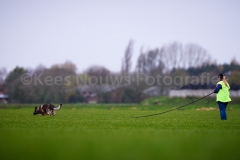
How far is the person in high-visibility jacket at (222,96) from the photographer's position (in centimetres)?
1631

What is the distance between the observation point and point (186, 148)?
6465 millimetres

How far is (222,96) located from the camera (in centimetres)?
1644

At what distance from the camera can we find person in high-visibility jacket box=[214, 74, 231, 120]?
1631 cm

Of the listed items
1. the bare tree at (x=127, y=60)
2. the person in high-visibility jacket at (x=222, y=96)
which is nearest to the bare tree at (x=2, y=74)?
the bare tree at (x=127, y=60)

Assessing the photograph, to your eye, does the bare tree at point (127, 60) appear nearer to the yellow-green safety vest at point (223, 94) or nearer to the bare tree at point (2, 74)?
the bare tree at point (2, 74)

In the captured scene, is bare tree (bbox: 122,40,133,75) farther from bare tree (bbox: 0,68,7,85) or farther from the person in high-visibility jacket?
the person in high-visibility jacket

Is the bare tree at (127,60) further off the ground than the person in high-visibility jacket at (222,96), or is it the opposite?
the bare tree at (127,60)

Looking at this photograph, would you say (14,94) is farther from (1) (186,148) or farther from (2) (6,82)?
(1) (186,148)

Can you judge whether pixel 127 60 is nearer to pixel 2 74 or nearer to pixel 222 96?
pixel 2 74

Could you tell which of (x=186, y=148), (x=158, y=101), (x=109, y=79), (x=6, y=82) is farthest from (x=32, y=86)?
(x=186, y=148)

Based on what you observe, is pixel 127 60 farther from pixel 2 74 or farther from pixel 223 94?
pixel 223 94

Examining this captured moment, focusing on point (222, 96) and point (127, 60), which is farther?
point (127, 60)

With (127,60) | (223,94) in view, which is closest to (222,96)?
(223,94)

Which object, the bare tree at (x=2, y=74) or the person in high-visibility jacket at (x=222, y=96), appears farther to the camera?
the bare tree at (x=2, y=74)
